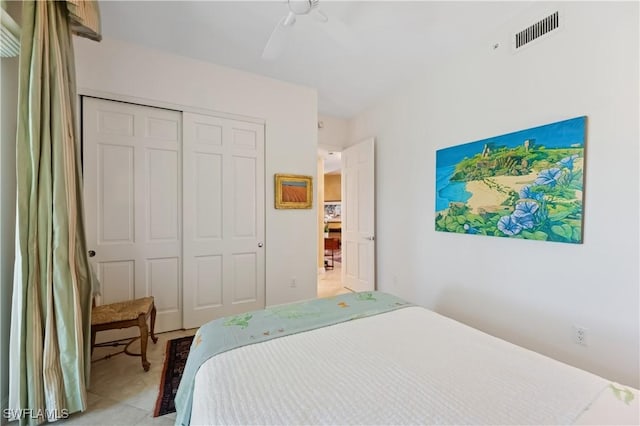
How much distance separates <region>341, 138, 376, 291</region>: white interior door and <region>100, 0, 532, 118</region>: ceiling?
1178 millimetres

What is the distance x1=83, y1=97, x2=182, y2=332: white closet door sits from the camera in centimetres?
241

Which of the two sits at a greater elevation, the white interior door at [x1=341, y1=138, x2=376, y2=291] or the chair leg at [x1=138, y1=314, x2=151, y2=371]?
the white interior door at [x1=341, y1=138, x2=376, y2=291]

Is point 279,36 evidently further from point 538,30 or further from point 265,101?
point 538,30

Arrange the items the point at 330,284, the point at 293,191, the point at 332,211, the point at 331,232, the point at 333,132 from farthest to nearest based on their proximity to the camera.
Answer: the point at 332,211 → the point at 331,232 → the point at 330,284 → the point at 333,132 → the point at 293,191

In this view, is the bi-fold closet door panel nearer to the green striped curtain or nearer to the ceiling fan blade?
the green striped curtain

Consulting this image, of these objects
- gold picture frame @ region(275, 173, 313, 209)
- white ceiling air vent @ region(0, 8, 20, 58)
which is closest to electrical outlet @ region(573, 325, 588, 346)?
gold picture frame @ region(275, 173, 313, 209)

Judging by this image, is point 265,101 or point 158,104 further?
point 265,101

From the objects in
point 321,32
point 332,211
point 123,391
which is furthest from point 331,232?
point 123,391

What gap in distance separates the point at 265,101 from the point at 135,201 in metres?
1.69

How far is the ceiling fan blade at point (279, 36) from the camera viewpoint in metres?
1.72

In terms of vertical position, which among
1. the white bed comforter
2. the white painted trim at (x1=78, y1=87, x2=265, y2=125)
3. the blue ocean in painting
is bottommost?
the white bed comforter

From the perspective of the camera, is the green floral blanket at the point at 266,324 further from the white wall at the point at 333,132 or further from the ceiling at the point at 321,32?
the white wall at the point at 333,132

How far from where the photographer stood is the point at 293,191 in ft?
10.8

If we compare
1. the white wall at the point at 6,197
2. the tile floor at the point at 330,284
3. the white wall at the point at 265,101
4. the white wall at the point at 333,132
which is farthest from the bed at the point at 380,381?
the white wall at the point at 333,132
